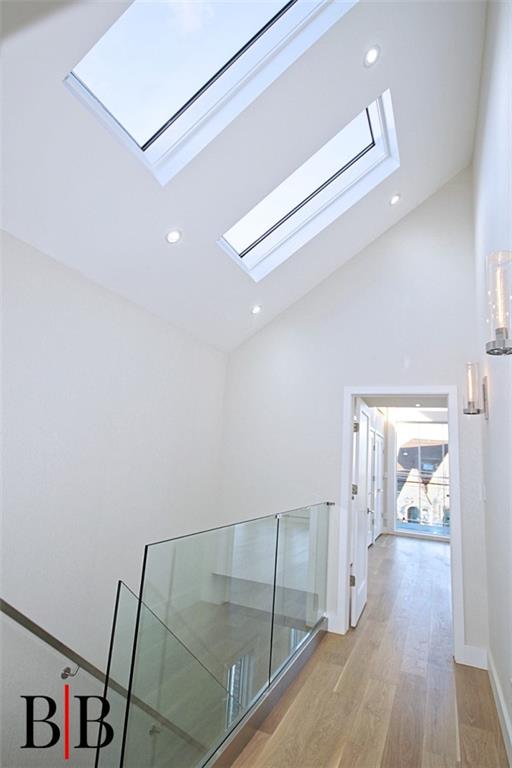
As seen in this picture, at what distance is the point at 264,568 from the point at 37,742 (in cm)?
175

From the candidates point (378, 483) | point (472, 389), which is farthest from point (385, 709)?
point (378, 483)

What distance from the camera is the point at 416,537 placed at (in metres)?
8.43

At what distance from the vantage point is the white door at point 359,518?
12.1 ft

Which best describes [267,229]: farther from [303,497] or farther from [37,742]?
[37,742]

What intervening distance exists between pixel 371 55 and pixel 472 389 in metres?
2.32

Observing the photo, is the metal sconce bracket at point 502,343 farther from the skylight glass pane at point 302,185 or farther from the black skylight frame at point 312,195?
the black skylight frame at point 312,195

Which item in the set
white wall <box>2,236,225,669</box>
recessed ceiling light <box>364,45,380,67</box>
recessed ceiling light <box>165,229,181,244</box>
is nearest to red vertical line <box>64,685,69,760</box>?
white wall <box>2,236,225,669</box>

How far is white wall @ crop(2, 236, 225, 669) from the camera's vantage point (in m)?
2.36

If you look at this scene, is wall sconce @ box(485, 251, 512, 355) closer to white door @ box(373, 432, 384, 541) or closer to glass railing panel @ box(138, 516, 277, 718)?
glass railing panel @ box(138, 516, 277, 718)

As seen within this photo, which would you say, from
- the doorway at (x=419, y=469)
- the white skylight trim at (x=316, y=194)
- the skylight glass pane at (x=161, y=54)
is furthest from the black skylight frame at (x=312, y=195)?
the doorway at (x=419, y=469)

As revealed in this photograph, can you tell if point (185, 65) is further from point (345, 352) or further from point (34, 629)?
point (34, 629)

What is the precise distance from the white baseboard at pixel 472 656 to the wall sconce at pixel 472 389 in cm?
179

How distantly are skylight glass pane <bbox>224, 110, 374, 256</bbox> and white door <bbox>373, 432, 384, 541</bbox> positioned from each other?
5173 mm

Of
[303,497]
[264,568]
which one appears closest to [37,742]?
[264,568]
